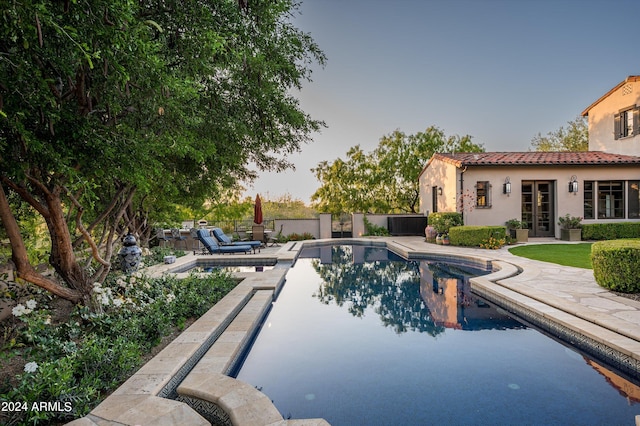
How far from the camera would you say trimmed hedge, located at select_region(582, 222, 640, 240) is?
1363 cm

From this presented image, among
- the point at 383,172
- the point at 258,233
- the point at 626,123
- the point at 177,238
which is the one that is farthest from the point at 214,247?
the point at 626,123

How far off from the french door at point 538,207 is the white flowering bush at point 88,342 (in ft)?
48.2

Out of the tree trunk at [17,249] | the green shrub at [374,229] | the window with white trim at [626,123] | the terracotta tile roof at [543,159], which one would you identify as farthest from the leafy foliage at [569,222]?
the tree trunk at [17,249]

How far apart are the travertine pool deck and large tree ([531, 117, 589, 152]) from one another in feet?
79.1

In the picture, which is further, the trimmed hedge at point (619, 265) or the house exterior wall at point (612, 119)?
the house exterior wall at point (612, 119)

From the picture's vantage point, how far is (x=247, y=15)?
16.3ft

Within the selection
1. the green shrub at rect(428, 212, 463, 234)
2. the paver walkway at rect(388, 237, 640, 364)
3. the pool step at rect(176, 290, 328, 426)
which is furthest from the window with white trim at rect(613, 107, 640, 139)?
the pool step at rect(176, 290, 328, 426)

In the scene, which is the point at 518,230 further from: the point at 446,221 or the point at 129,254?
the point at 129,254

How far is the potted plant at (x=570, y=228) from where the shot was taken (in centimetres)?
1393

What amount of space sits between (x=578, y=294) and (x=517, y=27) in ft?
37.1

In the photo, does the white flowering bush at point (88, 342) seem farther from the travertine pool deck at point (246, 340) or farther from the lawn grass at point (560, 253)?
the lawn grass at point (560, 253)

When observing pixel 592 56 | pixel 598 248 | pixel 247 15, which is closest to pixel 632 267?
pixel 598 248

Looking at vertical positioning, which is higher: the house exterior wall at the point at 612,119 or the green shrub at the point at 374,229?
the house exterior wall at the point at 612,119

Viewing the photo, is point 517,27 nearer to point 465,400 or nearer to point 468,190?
point 468,190
